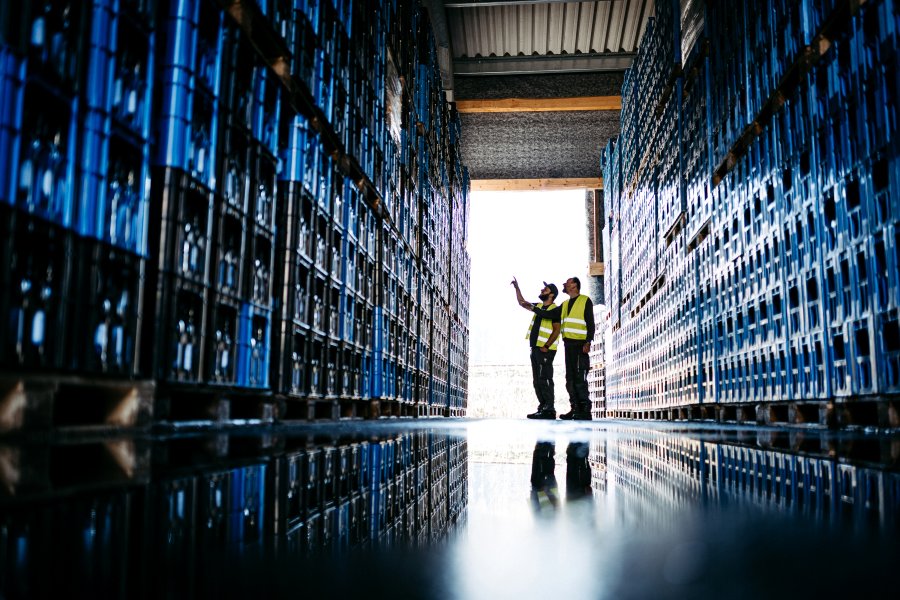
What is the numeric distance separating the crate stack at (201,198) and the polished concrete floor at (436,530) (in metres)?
0.91

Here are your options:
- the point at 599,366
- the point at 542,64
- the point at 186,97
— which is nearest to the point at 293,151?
the point at 186,97

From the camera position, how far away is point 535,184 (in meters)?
19.8

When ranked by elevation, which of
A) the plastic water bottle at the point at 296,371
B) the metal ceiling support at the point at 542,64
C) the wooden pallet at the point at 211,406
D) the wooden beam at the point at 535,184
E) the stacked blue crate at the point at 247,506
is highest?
the metal ceiling support at the point at 542,64

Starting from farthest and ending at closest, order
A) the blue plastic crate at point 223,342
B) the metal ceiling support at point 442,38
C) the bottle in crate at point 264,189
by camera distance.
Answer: the metal ceiling support at point 442,38, the bottle in crate at point 264,189, the blue plastic crate at point 223,342

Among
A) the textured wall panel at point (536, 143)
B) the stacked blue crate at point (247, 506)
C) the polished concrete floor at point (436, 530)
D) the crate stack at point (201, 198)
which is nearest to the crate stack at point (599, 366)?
the textured wall panel at point (536, 143)

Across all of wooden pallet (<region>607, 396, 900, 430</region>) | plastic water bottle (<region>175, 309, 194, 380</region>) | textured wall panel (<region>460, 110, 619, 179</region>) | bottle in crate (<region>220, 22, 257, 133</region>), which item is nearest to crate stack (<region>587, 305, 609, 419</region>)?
textured wall panel (<region>460, 110, 619, 179</region>)

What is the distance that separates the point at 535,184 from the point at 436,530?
19409 millimetres

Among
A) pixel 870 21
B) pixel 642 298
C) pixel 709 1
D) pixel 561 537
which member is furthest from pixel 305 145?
pixel 642 298

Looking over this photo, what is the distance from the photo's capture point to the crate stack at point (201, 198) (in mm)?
2482

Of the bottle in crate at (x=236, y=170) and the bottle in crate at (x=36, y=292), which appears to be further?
the bottle in crate at (x=236, y=170)

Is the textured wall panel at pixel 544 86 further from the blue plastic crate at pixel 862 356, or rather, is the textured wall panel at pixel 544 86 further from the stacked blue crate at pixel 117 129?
the stacked blue crate at pixel 117 129

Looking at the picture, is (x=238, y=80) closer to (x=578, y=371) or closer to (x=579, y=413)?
(x=578, y=371)

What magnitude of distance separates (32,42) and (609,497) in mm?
2433

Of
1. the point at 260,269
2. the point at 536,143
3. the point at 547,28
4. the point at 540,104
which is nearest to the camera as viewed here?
the point at 260,269
